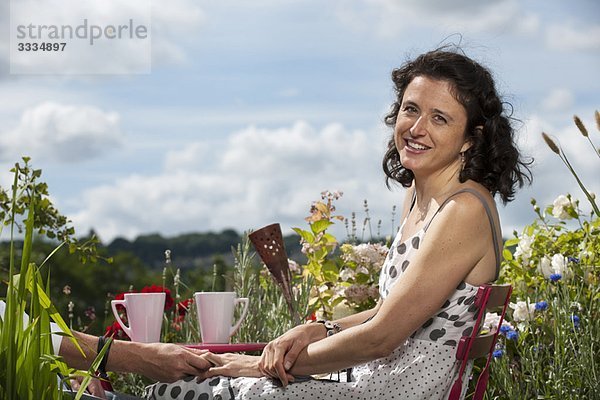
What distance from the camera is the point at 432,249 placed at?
2.36 meters

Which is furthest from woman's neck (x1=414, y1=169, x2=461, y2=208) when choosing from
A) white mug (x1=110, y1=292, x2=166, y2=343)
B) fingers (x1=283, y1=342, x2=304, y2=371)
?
white mug (x1=110, y1=292, x2=166, y2=343)

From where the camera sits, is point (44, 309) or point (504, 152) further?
point (504, 152)

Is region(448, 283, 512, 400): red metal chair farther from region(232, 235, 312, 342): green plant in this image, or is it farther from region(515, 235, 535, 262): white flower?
region(515, 235, 535, 262): white flower

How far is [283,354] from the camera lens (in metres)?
2.54

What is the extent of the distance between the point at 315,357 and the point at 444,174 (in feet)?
2.32

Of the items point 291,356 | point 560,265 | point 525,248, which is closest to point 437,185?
point 291,356

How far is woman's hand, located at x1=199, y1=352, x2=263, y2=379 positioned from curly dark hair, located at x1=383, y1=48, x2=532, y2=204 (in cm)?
88

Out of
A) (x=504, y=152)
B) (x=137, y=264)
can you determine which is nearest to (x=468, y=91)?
(x=504, y=152)

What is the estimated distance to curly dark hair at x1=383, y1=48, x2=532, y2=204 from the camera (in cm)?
258

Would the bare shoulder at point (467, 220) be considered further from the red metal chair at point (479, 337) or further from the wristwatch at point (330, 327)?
the wristwatch at point (330, 327)

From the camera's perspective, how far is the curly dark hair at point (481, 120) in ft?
8.48

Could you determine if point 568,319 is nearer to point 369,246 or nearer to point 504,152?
point 369,246

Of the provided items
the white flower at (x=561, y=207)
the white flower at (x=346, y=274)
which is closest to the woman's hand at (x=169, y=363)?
the white flower at (x=346, y=274)

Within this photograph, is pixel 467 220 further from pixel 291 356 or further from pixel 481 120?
pixel 291 356
